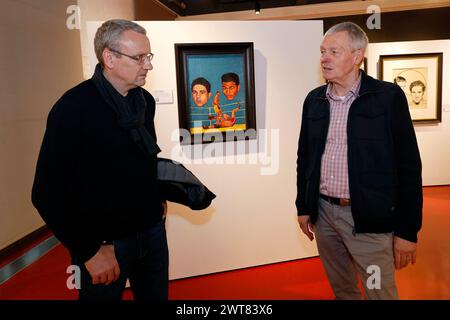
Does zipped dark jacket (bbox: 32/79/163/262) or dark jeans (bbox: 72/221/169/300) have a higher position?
zipped dark jacket (bbox: 32/79/163/262)

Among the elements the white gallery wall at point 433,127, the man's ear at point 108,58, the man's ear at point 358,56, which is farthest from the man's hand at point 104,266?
the white gallery wall at point 433,127

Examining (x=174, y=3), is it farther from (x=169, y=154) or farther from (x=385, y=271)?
(x=385, y=271)

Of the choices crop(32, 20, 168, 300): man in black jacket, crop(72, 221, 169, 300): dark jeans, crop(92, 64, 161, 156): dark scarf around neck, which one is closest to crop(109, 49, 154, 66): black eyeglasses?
crop(32, 20, 168, 300): man in black jacket

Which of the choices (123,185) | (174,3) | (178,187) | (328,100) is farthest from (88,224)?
(174,3)

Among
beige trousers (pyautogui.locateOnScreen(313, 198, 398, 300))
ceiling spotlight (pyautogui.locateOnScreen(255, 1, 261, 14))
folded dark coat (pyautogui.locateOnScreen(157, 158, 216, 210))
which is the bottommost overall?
beige trousers (pyautogui.locateOnScreen(313, 198, 398, 300))

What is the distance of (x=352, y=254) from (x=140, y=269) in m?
1.13

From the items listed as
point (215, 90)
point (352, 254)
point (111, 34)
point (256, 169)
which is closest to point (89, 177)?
point (111, 34)

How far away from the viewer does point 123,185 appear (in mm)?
1573

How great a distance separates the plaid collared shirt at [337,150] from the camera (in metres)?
1.99

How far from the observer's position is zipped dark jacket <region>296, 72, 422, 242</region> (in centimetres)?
187

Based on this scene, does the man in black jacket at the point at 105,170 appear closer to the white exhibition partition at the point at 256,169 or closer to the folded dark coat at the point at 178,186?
the folded dark coat at the point at 178,186

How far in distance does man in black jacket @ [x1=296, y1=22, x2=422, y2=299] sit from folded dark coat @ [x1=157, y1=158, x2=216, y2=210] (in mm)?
686

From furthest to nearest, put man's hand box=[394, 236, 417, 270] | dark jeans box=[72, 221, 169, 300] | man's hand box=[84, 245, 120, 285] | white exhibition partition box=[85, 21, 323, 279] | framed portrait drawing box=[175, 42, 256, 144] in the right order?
white exhibition partition box=[85, 21, 323, 279] < framed portrait drawing box=[175, 42, 256, 144] < man's hand box=[394, 236, 417, 270] < dark jeans box=[72, 221, 169, 300] < man's hand box=[84, 245, 120, 285]

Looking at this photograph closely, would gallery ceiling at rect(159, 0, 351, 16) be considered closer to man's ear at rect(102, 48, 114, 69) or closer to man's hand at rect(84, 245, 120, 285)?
man's ear at rect(102, 48, 114, 69)
